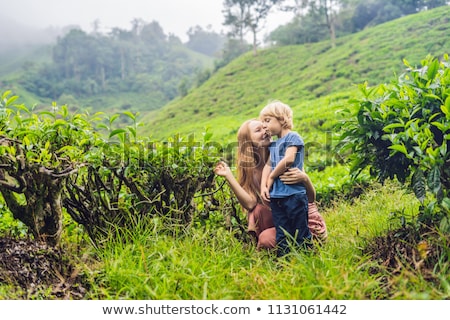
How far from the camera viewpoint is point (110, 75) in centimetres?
5734

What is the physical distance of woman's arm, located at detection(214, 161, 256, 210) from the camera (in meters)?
2.72

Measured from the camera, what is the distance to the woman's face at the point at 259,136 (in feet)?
9.42

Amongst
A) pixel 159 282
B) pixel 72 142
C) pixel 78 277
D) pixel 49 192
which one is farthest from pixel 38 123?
pixel 159 282

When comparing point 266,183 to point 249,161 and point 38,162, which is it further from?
point 38,162

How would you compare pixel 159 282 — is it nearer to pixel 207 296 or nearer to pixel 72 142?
pixel 207 296

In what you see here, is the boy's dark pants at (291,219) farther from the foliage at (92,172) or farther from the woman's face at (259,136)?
the foliage at (92,172)

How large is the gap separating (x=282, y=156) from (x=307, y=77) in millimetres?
20539

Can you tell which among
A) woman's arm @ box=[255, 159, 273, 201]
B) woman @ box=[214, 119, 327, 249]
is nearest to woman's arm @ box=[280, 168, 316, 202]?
woman @ box=[214, 119, 327, 249]

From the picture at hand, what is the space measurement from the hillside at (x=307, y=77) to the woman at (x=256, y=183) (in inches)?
260

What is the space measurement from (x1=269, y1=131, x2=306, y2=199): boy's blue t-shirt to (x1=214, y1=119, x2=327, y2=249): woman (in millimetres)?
46

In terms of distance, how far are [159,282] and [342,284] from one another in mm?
874

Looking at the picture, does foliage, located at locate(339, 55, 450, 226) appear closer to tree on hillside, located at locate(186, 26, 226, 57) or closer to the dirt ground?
the dirt ground

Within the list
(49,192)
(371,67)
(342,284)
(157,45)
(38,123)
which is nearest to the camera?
(342,284)

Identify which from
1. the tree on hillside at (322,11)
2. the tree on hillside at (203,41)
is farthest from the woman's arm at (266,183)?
the tree on hillside at (203,41)
